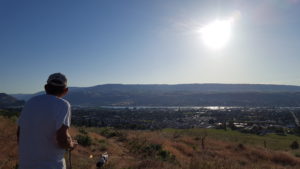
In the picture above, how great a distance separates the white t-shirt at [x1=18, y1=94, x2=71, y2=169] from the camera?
306 cm

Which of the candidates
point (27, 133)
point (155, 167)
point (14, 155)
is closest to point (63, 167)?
point (27, 133)

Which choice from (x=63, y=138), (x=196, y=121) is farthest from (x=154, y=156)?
(x=196, y=121)

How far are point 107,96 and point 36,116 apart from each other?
190m

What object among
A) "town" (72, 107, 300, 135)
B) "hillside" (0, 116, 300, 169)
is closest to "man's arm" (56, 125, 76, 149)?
"hillside" (0, 116, 300, 169)

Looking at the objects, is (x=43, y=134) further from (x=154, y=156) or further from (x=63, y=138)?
(x=154, y=156)

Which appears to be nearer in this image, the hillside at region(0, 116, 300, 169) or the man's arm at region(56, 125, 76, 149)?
the man's arm at region(56, 125, 76, 149)

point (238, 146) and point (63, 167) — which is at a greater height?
point (63, 167)

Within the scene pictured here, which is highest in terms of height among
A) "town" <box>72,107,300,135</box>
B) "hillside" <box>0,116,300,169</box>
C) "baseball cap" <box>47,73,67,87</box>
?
"baseball cap" <box>47,73,67,87</box>

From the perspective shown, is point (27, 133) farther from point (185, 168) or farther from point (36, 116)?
point (185, 168)

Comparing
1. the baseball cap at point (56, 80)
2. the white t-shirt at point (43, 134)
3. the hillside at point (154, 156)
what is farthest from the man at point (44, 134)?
the hillside at point (154, 156)

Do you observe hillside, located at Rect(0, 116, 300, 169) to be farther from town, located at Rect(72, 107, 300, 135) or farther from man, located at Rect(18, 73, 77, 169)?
town, located at Rect(72, 107, 300, 135)

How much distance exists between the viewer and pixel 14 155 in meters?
9.56

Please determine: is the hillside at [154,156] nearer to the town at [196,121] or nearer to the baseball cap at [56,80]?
the baseball cap at [56,80]

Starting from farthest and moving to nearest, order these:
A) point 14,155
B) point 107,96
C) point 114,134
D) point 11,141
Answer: point 107,96 < point 114,134 < point 11,141 < point 14,155
